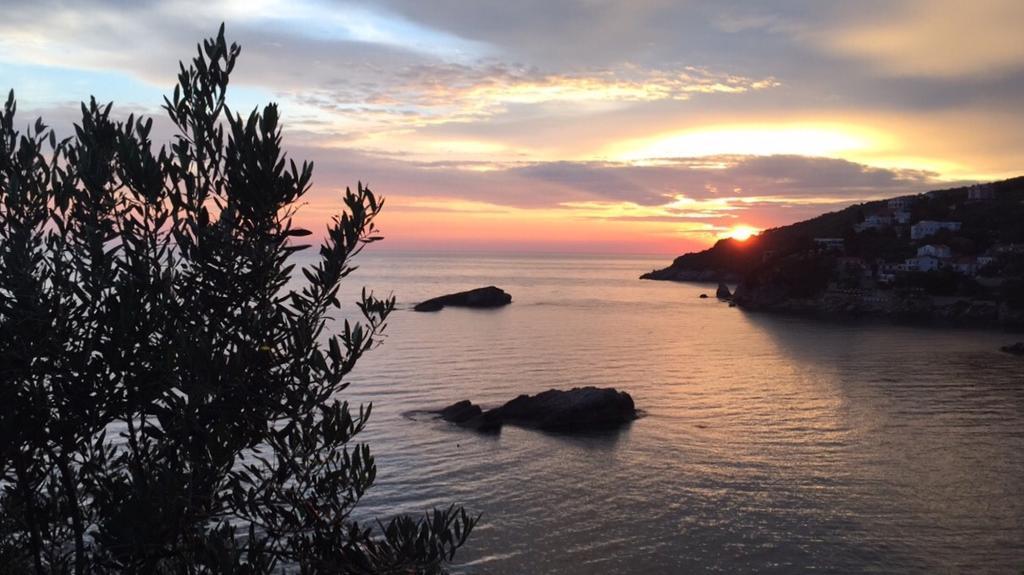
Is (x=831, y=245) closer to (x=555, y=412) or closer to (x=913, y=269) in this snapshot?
(x=913, y=269)

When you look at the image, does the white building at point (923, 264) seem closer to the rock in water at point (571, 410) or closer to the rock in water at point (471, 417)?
the rock in water at point (571, 410)

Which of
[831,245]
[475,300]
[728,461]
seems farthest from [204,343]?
[831,245]

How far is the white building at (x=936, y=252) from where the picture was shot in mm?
139375

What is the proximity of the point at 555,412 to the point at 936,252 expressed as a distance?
404 ft

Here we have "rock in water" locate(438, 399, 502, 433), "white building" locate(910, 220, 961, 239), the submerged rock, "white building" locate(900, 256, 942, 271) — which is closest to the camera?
"rock in water" locate(438, 399, 502, 433)

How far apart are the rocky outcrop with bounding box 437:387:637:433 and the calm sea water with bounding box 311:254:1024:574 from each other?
4.76 ft

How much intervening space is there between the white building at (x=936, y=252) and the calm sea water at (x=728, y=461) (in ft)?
217

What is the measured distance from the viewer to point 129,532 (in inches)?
341

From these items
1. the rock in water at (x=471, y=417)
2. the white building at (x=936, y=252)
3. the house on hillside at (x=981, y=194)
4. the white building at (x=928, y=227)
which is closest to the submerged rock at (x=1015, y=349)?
the rock in water at (x=471, y=417)

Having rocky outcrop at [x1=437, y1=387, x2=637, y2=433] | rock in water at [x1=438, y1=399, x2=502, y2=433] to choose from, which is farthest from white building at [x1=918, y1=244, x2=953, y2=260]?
rock in water at [x1=438, y1=399, x2=502, y2=433]

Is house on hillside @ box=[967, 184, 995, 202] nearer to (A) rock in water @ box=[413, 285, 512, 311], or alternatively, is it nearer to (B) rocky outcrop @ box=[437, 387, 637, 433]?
(A) rock in water @ box=[413, 285, 512, 311]

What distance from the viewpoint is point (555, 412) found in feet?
154

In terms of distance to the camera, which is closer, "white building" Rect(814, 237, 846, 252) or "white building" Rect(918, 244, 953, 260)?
"white building" Rect(918, 244, 953, 260)

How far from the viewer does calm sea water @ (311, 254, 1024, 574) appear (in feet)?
93.7
